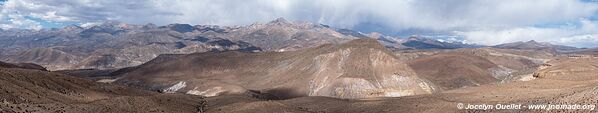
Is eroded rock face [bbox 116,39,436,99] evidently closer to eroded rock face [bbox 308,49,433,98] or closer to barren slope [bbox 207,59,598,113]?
eroded rock face [bbox 308,49,433,98]

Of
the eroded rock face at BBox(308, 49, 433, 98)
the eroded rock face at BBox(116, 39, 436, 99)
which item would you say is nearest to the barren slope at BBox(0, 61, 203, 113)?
the eroded rock face at BBox(308, 49, 433, 98)

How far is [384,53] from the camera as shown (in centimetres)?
18212

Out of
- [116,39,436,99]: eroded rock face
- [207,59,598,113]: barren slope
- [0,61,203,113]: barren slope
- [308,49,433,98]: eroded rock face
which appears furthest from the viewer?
[116,39,436,99]: eroded rock face

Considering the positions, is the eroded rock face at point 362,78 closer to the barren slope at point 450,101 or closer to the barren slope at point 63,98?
the barren slope at point 450,101

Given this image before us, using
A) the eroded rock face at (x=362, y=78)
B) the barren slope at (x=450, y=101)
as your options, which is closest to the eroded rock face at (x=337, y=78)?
the eroded rock face at (x=362, y=78)

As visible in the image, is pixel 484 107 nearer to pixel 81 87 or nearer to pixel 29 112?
pixel 29 112

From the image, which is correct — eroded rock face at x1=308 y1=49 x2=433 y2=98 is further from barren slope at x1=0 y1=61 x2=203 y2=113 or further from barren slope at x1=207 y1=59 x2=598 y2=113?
barren slope at x1=0 y1=61 x2=203 y2=113

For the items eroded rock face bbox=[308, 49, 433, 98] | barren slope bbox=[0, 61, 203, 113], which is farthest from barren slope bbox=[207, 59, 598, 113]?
eroded rock face bbox=[308, 49, 433, 98]

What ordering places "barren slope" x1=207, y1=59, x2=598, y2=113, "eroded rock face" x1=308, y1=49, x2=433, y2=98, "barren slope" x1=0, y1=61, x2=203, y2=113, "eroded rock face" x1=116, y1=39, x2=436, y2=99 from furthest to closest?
"eroded rock face" x1=116, y1=39, x2=436, y2=99 → "eroded rock face" x1=308, y1=49, x2=433, y2=98 → "barren slope" x1=207, y1=59, x2=598, y2=113 → "barren slope" x1=0, y1=61, x2=203, y2=113

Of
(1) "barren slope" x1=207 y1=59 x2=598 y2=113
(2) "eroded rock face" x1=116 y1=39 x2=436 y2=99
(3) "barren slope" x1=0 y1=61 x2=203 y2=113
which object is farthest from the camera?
(2) "eroded rock face" x1=116 y1=39 x2=436 y2=99

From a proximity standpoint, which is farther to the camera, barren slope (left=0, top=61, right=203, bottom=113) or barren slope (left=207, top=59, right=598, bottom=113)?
barren slope (left=207, top=59, right=598, bottom=113)

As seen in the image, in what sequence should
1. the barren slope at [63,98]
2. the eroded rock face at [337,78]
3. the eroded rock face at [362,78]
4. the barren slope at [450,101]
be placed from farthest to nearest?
the eroded rock face at [337,78], the eroded rock face at [362,78], the barren slope at [450,101], the barren slope at [63,98]

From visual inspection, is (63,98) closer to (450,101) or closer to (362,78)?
(450,101)

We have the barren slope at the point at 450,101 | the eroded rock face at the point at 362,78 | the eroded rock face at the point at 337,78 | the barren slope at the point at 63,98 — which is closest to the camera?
the barren slope at the point at 63,98
